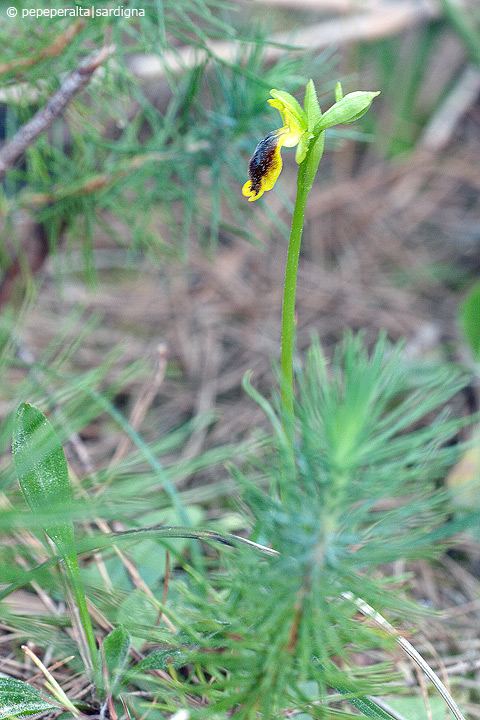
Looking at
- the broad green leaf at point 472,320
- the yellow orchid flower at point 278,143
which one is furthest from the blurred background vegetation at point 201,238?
the yellow orchid flower at point 278,143

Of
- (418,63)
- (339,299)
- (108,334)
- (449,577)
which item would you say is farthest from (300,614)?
(418,63)

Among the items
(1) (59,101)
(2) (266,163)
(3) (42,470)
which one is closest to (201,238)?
(1) (59,101)

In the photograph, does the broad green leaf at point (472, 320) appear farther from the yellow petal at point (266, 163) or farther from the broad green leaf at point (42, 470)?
the broad green leaf at point (42, 470)

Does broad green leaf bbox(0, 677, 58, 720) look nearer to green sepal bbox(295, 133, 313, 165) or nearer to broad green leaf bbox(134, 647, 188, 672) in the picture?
broad green leaf bbox(134, 647, 188, 672)

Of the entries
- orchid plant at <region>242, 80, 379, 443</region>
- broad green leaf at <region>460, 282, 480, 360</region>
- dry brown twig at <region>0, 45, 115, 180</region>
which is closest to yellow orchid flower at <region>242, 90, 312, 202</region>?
orchid plant at <region>242, 80, 379, 443</region>

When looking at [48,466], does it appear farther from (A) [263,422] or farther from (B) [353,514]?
(A) [263,422]

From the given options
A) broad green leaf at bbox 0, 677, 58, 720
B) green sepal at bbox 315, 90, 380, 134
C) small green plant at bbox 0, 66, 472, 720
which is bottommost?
broad green leaf at bbox 0, 677, 58, 720

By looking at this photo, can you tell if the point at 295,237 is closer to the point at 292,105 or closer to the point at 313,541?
the point at 292,105
